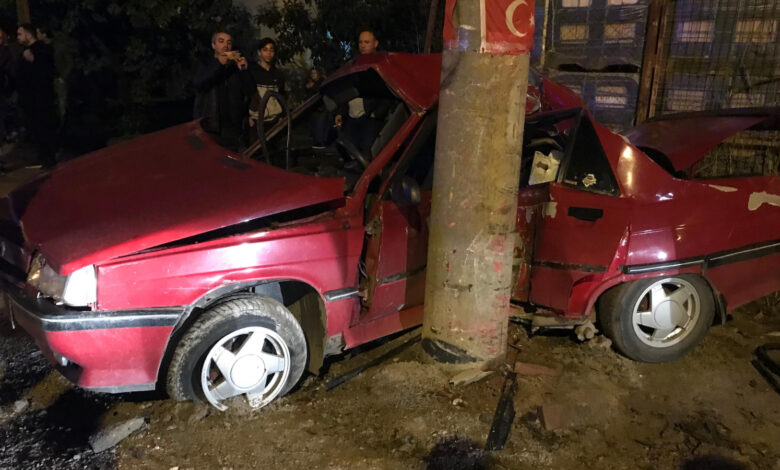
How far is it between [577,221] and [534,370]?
87 centimetres

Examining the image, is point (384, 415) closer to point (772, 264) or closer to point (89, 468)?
point (89, 468)

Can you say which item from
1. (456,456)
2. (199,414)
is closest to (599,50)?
(456,456)

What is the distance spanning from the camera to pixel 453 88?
3.06 m

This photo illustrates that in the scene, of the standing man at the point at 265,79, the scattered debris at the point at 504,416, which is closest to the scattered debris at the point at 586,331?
the scattered debris at the point at 504,416

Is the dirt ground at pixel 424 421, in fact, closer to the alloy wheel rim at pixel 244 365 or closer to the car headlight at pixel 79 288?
the alloy wheel rim at pixel 244 365

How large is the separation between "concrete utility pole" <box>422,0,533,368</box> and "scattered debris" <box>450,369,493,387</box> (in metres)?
0.05

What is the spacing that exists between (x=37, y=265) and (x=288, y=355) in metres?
Answer: 1.23

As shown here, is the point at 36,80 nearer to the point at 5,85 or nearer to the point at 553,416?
the point at 5,85

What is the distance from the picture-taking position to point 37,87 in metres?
8.21

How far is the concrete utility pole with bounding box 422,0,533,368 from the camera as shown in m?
2.97

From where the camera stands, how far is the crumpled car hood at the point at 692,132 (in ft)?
13.7

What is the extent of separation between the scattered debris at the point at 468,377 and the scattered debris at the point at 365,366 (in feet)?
1.62

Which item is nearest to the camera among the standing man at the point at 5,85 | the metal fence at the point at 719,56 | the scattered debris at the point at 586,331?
the scattered debris at the point at 586,331

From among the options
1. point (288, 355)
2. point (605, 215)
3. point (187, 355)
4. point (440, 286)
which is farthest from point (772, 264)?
point (187, 355)
